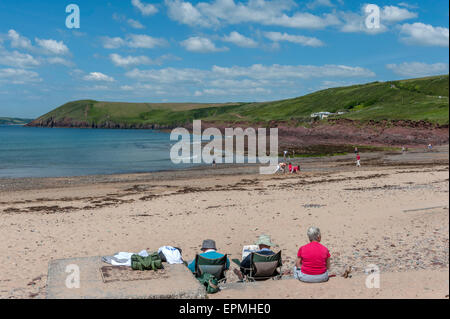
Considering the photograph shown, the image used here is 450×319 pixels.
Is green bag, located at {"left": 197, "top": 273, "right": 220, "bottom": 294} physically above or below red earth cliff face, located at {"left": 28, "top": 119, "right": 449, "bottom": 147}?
below

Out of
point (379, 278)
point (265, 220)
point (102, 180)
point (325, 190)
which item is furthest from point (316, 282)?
point (102, 180)

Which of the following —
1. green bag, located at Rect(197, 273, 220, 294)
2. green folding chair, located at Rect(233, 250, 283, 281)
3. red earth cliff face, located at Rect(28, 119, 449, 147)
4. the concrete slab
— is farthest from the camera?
red earth cliff face, located at Rect(28, 119, 449, 147)

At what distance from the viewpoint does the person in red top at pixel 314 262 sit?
25.6ft

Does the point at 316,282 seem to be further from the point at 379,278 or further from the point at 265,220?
the point at 265,220

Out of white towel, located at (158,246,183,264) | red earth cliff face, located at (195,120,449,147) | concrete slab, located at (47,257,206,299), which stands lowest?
concrete slab, located at (47,257,206,299)

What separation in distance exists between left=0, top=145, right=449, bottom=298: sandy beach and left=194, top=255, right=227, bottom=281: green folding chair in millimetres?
1074

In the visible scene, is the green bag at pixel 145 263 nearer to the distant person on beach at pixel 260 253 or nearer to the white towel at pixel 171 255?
the white towel at pixel 171 255

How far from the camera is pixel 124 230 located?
14.6m

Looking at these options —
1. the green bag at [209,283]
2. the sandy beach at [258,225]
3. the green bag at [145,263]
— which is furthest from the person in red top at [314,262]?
the green bag at [145,263]

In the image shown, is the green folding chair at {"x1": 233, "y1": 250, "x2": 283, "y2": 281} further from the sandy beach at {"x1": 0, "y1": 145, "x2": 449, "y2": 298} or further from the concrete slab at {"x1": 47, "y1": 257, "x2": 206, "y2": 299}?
the concrete slab at {"x1": 47, "y1": 257, "x2": 206, "y2": 299}

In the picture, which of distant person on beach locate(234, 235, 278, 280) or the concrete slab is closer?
the concrete slab

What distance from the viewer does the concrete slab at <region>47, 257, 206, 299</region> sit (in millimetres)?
7027

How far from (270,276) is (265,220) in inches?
266

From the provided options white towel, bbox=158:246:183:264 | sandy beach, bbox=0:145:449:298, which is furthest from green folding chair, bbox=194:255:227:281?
sandy beach, bbox=0:145:449:298
